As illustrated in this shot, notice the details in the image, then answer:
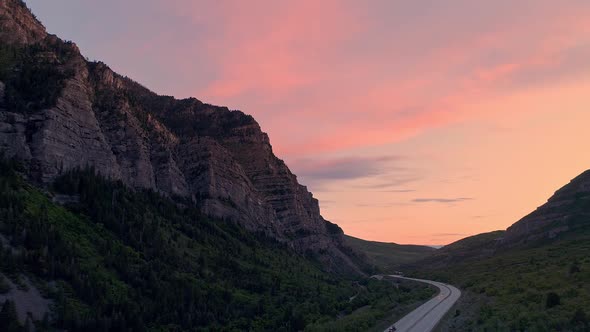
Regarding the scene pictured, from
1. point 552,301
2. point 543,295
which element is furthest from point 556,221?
point 552,301

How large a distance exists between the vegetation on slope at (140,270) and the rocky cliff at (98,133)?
7526 millimetres

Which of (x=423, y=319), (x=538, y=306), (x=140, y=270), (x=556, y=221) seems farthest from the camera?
(x=556, y=221)

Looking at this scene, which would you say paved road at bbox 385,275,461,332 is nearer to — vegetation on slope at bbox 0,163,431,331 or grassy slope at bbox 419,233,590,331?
grassy slope at bbox 419,233,590,331

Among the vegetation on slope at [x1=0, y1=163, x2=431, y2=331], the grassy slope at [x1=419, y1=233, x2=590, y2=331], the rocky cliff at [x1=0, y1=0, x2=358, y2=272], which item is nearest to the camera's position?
the grassy slope at [x1=419, y1=233, x2=590, y2=331]

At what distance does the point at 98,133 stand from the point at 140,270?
4415 centimetres

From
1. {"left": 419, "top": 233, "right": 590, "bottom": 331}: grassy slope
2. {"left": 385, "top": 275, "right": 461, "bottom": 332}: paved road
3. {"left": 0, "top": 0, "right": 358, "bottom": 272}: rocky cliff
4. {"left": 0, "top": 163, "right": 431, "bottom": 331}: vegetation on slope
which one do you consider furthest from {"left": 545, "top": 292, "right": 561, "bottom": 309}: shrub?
{"left": 0, "top": 0, "right": 358, "bottom": 272}: rocky cliff

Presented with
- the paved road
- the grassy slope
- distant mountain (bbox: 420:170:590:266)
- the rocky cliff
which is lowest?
the paved road

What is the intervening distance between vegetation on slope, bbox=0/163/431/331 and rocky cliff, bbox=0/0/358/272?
7.53 metres

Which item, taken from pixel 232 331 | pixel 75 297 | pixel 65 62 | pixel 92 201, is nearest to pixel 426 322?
pixel 232 331

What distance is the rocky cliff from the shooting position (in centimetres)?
8525

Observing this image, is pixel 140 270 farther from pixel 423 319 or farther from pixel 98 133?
pixel 423 319

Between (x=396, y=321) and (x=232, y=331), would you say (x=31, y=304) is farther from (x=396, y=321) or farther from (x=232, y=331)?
(x=396, y=321)

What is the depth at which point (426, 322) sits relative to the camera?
54938 millimetres

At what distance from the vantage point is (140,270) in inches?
2943
